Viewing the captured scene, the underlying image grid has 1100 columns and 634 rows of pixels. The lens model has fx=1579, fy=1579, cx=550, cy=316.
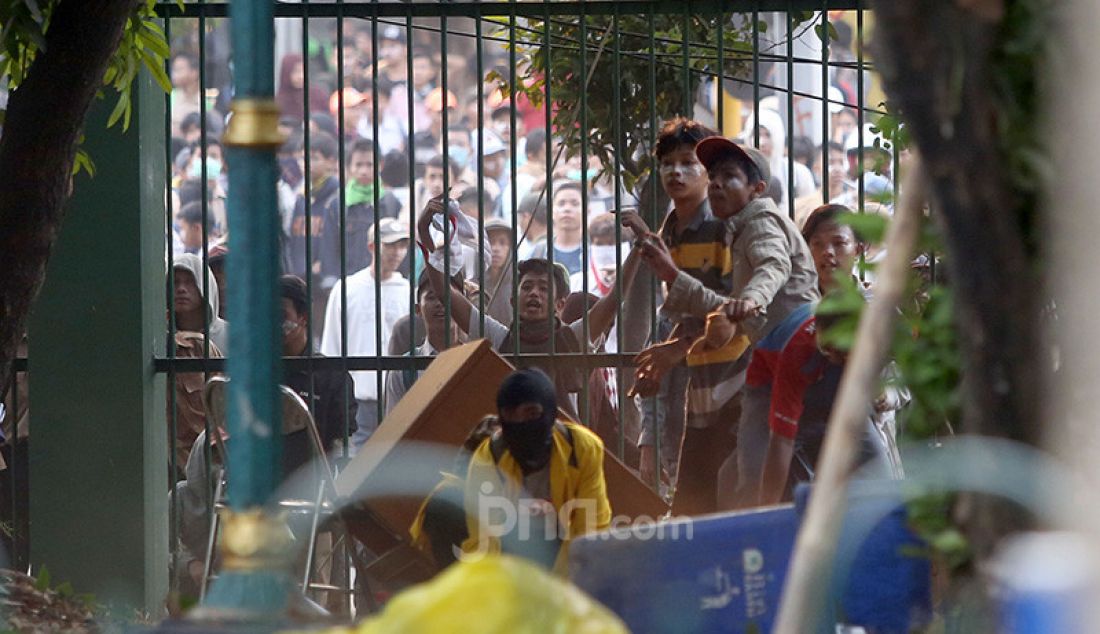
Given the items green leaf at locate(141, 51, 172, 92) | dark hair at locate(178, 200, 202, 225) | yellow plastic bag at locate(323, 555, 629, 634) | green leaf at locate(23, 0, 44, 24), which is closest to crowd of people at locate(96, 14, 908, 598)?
green leaf at locate(141, 51, 172, 92)

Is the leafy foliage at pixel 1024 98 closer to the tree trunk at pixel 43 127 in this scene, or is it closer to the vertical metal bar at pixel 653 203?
the tree trunk at pixel 43 127

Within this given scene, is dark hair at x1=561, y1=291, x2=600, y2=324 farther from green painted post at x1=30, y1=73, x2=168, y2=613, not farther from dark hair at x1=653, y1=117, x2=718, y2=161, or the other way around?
green painted post at x1=30, y1=73, x2=168, y2=613

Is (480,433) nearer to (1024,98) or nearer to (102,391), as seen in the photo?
(102,391)

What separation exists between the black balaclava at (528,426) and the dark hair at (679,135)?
137 centimetres

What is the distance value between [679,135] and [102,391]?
2.26 meters

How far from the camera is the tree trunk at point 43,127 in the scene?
4.16 meters

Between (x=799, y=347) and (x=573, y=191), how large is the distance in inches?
177

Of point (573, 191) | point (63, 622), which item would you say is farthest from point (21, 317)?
point (573, 191)

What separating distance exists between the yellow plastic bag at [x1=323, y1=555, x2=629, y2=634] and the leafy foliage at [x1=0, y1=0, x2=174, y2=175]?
2.68 m

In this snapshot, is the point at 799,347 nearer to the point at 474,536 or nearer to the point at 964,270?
the point at 474,536

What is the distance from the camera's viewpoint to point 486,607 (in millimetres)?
1747

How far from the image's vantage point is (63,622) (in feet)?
13.6

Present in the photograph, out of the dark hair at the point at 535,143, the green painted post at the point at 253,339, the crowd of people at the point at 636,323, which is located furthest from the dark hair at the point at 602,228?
the green painted post at the point at 253,339

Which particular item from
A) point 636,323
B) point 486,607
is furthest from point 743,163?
point 486,607
